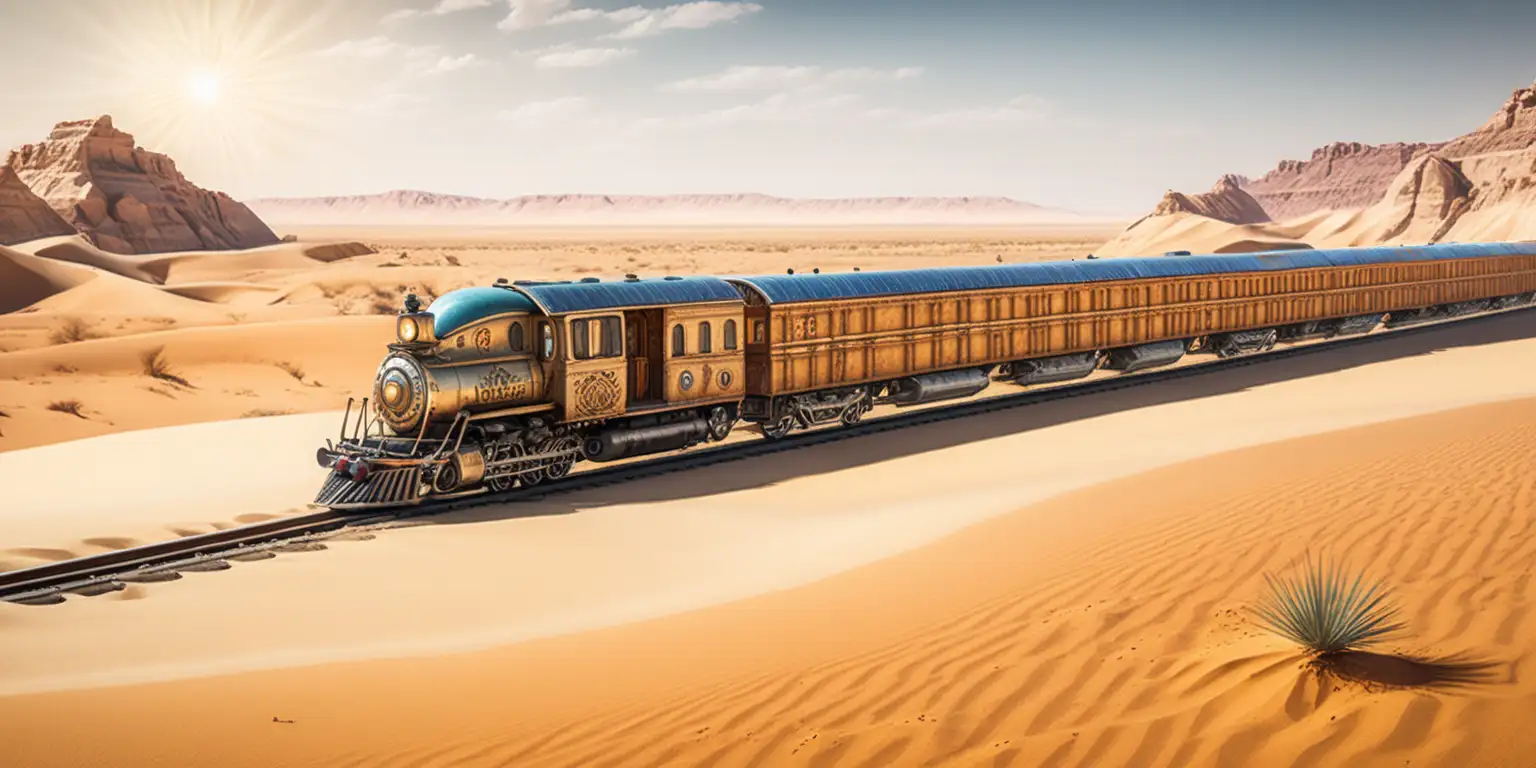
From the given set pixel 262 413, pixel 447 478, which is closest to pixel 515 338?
→ pixel 447 478

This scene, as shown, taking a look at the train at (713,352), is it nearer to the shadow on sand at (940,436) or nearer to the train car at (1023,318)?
the train car at (1023,318)

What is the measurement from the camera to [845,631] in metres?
10.8

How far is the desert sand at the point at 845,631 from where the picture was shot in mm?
7895

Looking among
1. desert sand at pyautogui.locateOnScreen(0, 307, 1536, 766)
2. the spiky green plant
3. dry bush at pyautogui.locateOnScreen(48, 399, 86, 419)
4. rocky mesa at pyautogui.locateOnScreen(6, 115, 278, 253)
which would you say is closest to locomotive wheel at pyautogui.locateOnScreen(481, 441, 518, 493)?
desert sand at pyautogui.locateOnScreen(0, 307, 1536, 766)

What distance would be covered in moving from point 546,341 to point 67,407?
1634 cm

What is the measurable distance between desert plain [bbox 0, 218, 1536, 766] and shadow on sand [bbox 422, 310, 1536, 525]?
14 cm

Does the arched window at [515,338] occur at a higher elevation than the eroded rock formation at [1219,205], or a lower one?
lower

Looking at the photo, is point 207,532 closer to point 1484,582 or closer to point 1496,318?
point 1484,582

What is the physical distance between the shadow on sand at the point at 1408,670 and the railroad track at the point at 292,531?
485 inches

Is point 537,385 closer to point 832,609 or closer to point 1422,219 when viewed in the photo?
point 832,609

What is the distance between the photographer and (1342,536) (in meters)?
12.6

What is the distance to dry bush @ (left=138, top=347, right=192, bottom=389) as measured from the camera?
3250 cm

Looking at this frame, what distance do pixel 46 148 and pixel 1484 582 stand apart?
10949cm

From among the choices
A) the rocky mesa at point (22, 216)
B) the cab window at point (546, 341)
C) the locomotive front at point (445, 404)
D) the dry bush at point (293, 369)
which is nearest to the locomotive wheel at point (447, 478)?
the locomotive front at point (445, 404)
